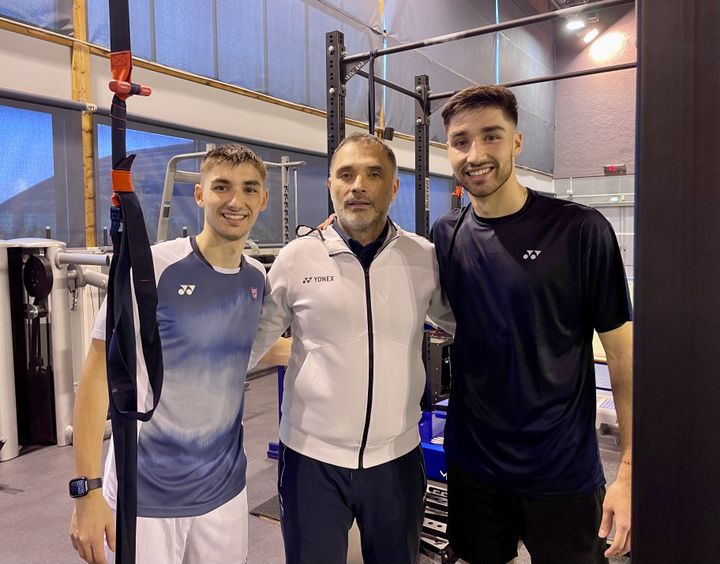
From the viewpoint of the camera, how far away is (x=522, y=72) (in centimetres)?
1252

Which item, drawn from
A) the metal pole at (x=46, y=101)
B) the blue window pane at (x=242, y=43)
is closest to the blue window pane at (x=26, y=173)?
the metal pole at (x=46, y=101)

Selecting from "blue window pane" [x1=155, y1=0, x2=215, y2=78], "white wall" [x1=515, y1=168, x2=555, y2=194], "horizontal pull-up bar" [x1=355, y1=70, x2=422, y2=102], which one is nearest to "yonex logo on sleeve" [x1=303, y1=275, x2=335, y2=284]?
"horizontal pull-up bar" [x1=355, y1=70, x2=422, y2=102]

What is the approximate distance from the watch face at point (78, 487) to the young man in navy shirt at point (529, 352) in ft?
3.27

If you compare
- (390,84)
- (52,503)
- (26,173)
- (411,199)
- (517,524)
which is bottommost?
(52,503)

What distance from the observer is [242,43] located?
6.23 meters

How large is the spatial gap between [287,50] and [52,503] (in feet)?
18.5

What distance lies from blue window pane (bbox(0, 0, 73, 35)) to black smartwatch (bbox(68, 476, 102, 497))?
14.4ft

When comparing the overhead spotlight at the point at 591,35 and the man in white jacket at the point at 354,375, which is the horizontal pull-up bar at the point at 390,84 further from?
the overhead spotlight at the point at 591,35

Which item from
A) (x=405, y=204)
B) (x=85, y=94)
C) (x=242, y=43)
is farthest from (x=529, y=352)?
(x=405, y=204)

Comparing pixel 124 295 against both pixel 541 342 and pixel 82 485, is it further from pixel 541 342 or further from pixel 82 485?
pixel 541 342

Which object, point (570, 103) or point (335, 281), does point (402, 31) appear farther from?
point (335, 281)

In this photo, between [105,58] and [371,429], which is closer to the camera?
[371,429]

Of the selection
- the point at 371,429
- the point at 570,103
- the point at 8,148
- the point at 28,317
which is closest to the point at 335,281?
the point at 371,429

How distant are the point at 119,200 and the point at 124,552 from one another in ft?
1.72
